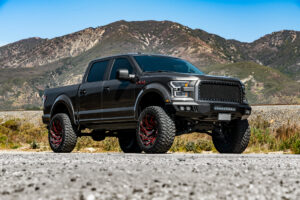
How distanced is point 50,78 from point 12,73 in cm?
1360

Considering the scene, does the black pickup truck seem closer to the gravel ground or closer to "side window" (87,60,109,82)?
"side window" (87,60,109,82)

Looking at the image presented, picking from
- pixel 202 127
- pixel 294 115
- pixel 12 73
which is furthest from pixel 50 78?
pixel 202 127

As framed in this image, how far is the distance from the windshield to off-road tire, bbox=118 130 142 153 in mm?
2363

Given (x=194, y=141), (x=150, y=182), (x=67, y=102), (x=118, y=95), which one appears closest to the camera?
(x=150, y=182)

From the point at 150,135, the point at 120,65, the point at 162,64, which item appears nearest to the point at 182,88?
the point at 150,135

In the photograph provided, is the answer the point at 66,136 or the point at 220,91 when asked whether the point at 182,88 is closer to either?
Answer: the point at 220,91

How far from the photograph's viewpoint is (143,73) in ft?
32.9

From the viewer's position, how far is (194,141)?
15.6 meters

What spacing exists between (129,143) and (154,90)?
3329 millimetres

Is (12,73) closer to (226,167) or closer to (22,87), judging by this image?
(22,87)

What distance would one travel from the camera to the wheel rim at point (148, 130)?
947 centimetres

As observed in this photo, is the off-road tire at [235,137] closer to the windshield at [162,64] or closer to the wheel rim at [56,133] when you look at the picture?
the windshield at [162,64]

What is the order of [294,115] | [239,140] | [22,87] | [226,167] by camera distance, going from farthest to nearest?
[22,87], [294,115], [239,140], [226,167]

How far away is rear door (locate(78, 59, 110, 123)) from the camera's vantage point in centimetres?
1095
